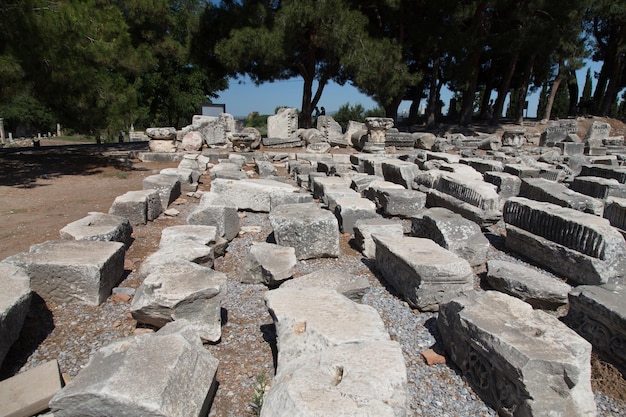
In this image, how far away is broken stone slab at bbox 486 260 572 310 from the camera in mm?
3221

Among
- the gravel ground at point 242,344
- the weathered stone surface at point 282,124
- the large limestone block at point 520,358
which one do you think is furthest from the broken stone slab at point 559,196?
the weathered stone surface at point 282,124

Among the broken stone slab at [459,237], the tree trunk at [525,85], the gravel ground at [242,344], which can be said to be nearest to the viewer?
the gravel ground at [242,344]

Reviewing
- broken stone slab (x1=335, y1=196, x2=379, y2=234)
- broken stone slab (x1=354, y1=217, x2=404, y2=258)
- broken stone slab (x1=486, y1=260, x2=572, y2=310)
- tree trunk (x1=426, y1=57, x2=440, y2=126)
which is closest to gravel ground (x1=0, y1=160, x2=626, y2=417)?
broken stone slab (x1=354, y1=217, x2=404, y2=258)

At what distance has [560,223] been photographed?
13.5 feet

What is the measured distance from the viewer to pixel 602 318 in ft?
9.05

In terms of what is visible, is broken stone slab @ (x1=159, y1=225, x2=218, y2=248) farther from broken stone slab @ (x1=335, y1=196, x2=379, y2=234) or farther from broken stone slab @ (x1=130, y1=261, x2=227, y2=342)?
broken stone slab @ (x1=335, y1=196, x2=379, y2=234)

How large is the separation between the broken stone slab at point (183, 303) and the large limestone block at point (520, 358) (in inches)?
63.6

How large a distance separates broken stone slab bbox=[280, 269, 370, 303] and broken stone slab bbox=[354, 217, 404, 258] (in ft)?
3.47

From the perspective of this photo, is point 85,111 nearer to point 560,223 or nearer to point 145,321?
point 145,321

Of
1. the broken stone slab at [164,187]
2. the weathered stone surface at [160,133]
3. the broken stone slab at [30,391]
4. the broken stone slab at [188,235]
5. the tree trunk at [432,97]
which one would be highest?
the tree trunk at [432,97]

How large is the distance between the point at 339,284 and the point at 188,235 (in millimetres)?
1674

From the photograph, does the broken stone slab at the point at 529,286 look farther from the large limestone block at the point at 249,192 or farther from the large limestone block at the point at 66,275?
the large limestone block at the point at 66,275

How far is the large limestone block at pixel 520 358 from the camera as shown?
81.8 inches

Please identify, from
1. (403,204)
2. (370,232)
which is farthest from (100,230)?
(403,204)
